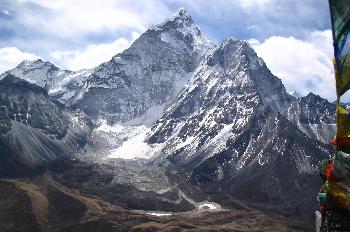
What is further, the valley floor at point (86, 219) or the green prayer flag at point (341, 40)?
the valley floor at point (86, 219)

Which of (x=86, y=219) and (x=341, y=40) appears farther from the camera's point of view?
(x=86, y=219)

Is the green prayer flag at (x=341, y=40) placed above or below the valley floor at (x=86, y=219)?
above

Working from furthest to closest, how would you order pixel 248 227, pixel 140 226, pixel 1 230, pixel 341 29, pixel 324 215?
pixel 248 227
pixel 140 226
pixel 1 230
pixel 324 215
pixel 341 29

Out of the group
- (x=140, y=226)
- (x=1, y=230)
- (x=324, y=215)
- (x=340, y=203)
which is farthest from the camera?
(x=140, y=226)

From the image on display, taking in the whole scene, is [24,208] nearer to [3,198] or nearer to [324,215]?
[3,198]

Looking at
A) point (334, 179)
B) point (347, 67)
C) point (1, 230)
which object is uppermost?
point (347, 67)

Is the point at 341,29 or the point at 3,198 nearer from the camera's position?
the point at 341,29

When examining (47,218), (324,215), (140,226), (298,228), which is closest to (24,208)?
(47,218)

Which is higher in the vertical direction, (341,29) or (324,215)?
(341,29)

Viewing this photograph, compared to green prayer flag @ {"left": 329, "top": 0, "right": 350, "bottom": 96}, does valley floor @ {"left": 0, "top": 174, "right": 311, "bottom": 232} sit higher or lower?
lower

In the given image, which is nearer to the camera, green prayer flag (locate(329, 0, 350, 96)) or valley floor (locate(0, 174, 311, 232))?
green prayer flag (locate(329, 0, 350, 96))

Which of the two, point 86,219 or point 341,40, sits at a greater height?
point 341,40
